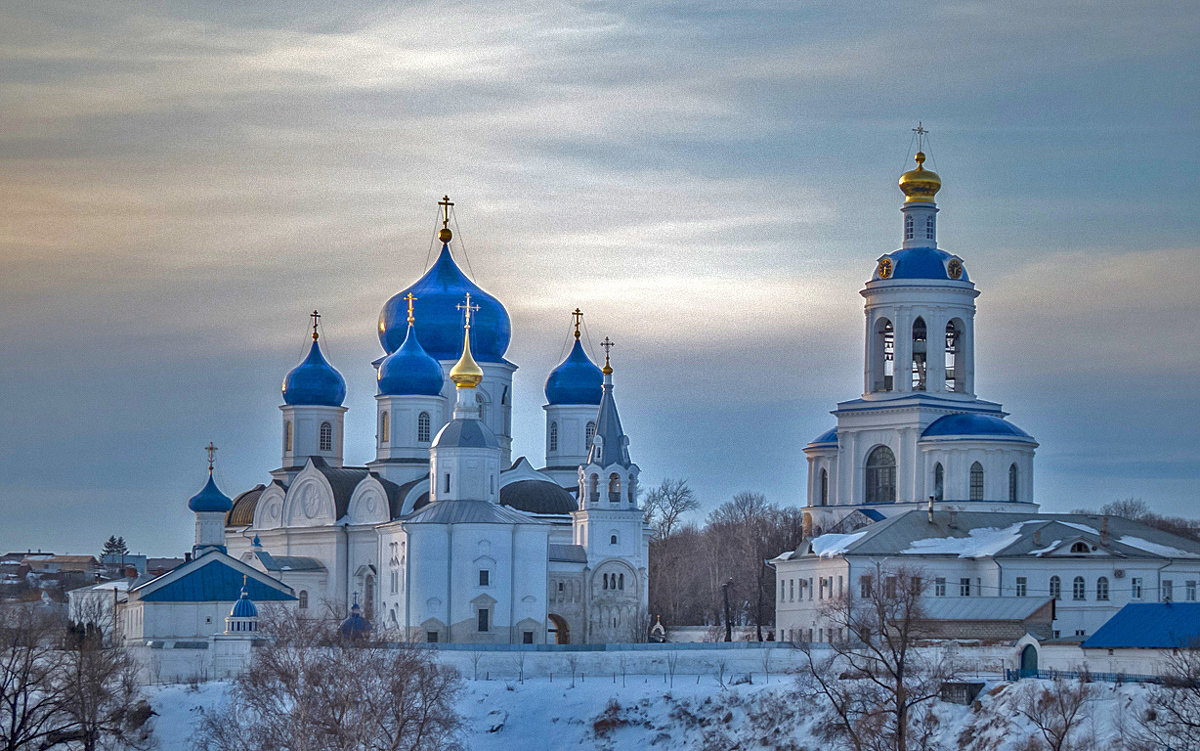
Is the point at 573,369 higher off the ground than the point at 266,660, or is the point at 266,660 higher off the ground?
the point at 573,369

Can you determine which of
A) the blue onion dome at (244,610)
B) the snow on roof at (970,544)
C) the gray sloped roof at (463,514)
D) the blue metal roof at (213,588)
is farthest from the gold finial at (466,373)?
the snow on roof at (970,544)

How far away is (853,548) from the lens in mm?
47531

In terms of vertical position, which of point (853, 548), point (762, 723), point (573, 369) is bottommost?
point (762, 723)

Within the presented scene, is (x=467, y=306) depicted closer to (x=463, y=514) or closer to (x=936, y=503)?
(x=463, y=514)

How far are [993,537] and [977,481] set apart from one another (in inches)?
204

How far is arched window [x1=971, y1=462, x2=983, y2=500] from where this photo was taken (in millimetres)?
53469

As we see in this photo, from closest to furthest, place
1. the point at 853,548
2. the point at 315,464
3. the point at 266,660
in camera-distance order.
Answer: the point at 266,660
the point at 853,548
the point at 315,464

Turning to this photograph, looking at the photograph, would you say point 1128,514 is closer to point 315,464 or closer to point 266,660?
point 315,464

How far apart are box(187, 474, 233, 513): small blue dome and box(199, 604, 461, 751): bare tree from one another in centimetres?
2035

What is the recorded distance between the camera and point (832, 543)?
49469 millimetres

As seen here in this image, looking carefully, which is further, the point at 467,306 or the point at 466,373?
the point at 467,306

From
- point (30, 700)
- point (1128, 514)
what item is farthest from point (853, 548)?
point (1128, 514)

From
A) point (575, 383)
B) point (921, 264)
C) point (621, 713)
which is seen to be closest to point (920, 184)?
point (921, 264)

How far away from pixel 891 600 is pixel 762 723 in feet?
13.3
